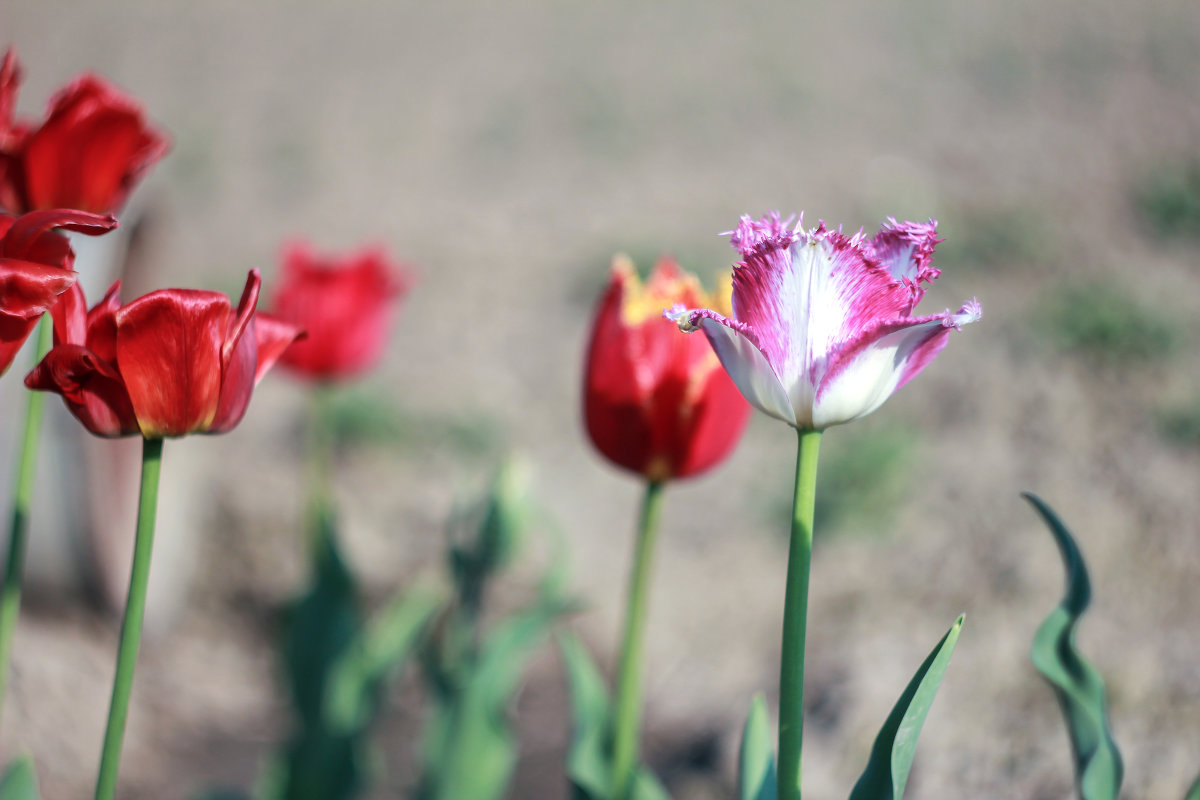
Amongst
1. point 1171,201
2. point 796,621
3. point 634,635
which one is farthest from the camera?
point 1171,201

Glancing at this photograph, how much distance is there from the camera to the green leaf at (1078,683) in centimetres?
65

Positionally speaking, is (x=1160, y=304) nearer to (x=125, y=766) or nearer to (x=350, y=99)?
(x=125, y=766)

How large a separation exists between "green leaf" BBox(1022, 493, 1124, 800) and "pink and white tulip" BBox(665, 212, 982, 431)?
0.22m

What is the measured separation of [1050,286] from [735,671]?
173 cm

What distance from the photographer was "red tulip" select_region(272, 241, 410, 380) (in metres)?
1.46

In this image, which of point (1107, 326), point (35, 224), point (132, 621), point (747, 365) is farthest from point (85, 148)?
point (1107, 326)

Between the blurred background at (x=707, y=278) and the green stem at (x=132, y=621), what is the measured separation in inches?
35.6

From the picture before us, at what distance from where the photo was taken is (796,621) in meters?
0.51

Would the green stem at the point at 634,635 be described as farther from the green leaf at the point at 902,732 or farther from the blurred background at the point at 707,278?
the blurred background at the point at 707,278

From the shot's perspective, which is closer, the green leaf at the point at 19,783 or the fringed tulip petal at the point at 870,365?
the fringed tulip petal at the point at 870,365

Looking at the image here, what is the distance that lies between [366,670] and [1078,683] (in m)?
0.83

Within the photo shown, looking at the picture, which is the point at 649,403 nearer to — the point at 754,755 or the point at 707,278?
the point at 754,755

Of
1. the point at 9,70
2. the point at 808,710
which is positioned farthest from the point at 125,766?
the point at 9,70

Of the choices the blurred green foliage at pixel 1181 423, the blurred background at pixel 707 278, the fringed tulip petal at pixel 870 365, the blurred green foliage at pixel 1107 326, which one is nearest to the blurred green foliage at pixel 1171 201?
the blurred background at pixel 707 278
